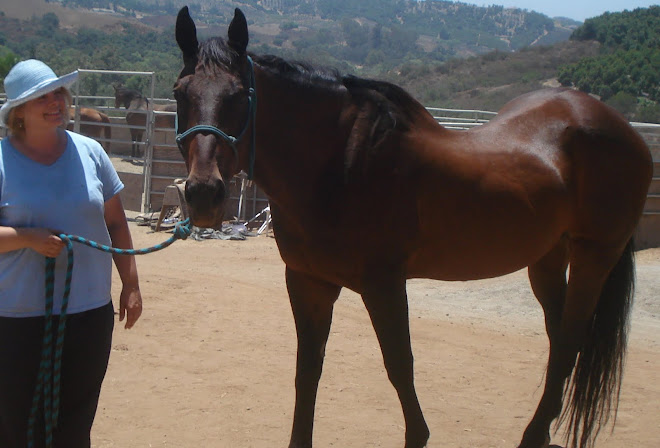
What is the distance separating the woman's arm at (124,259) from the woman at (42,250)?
0.14 meters

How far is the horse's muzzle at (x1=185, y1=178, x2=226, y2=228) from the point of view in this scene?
92.5 inches

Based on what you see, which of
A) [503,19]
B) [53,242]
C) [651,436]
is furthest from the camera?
[503,19]

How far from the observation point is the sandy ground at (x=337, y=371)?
12.0ft

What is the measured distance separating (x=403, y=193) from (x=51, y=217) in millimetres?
1412

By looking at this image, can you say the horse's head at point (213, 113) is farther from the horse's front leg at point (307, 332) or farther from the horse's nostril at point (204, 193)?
the horse's front leg at point (307, 332)

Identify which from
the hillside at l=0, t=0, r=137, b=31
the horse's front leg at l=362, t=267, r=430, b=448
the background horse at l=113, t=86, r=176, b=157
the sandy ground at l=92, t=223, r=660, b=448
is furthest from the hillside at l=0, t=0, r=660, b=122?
the background horse at l=113, t=86, r=176, b=157

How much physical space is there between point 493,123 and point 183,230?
1971 mm

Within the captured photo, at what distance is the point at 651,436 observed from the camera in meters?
3.77

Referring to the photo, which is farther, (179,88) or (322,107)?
(322,107)

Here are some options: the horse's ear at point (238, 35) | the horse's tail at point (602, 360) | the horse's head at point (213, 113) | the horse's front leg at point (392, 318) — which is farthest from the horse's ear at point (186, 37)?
the horse's tail at point (602, 360)

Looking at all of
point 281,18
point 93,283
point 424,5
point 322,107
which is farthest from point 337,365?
point 424,5

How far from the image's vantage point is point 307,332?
3.18 meters

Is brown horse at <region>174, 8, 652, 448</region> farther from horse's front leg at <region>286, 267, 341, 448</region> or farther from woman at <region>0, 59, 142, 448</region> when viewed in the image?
woman at <region>0, 59, 142, 448</region>

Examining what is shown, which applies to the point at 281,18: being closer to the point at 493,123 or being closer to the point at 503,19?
the point at 503,19
